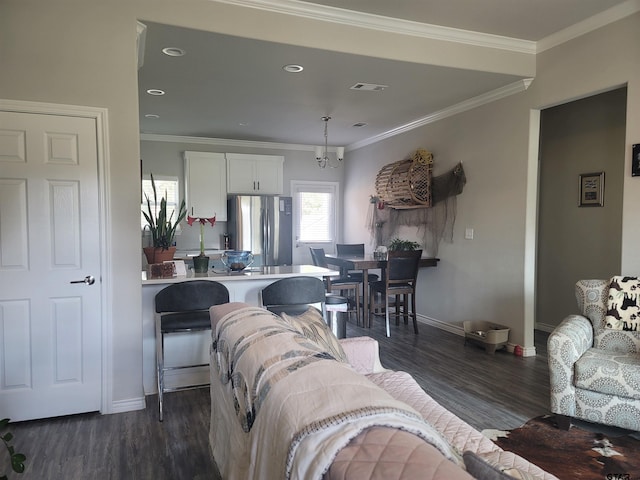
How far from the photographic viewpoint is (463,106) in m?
4.94

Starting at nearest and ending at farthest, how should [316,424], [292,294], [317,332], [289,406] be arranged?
[316,424]
[289,406]
[317,332]
[292,294]

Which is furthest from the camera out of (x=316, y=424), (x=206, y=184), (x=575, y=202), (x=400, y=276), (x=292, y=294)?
(x=206, y=184)

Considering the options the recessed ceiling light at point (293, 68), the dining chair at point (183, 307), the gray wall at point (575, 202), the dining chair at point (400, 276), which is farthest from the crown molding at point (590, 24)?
the dining chair at point (183, 307)

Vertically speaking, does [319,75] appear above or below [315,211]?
above

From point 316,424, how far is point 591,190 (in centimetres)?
468

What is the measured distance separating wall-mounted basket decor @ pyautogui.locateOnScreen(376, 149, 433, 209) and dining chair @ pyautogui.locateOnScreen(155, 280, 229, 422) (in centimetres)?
303

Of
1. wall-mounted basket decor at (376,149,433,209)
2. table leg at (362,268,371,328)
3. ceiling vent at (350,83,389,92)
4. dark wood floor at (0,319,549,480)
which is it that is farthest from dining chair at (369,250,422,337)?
ceiling vent at (350,83,389,92)

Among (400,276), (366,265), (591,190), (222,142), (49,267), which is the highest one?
(222,142)

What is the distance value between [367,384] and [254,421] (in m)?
0.38

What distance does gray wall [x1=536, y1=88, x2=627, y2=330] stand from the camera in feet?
14.2

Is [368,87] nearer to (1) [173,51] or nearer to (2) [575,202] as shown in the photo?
(1) [173,51]

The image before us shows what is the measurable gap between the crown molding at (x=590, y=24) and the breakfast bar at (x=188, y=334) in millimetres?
2793

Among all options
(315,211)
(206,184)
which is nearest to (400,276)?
(315,211)

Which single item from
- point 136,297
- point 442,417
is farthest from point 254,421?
point 136,297
